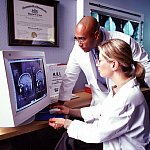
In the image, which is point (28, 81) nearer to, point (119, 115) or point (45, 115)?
point (45, 115)

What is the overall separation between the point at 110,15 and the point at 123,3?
37 centimetres

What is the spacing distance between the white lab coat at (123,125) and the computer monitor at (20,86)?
319 millimetres

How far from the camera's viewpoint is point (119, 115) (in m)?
0.89

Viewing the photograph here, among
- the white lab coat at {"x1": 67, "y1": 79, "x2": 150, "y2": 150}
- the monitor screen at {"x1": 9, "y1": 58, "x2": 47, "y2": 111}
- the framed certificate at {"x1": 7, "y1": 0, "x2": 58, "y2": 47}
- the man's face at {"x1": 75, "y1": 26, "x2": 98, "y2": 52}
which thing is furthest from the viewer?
the framed certificate at {"x1": 7, "y1": 0, "x2": 58, "y2": 47}

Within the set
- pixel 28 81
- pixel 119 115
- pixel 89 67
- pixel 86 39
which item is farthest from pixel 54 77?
pixel 119 115

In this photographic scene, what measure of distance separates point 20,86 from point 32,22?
2.80 feet

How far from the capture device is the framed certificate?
5.18 feet

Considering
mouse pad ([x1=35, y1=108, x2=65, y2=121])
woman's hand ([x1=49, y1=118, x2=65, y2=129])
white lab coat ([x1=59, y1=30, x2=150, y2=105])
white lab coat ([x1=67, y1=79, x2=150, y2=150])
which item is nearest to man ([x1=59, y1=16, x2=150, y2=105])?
white lab coat ([x1=59, y1=30, x2=150, y2=105])

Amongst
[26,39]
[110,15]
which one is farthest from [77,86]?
[110,15]

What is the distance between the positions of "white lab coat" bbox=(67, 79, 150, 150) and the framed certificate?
1.00m

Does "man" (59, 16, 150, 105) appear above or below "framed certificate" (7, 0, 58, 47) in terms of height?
below

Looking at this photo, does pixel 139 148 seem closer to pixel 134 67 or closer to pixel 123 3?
pixel 134 67

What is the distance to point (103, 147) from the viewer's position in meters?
0.98

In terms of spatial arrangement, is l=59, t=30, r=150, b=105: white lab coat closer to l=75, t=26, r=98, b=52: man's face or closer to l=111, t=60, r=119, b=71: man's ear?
l=75, t=26, r=98, b=52: man's face
